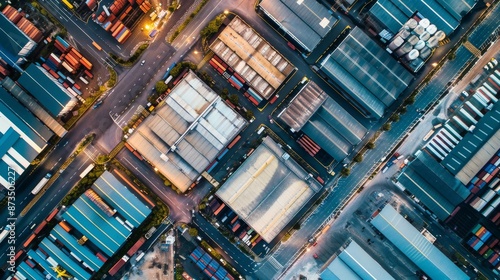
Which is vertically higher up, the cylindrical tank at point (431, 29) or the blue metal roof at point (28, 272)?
the cylindrical tank at point (431, 29)

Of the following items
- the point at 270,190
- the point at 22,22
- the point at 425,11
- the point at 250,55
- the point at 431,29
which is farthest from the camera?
the point at 270,190

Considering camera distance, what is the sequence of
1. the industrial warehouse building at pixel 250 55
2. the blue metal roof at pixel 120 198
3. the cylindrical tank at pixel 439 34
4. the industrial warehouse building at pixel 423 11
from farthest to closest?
the blue metal roof at pixel 120 198 → the industrial warehouse building at pixel 250 55 → the industrial warehouse building at pixel 423 11 → the cylindrical tank at pixel 439 34

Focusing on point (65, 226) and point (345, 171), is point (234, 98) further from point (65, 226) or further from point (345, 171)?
point (65, 226)

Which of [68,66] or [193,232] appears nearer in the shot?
[68,66]

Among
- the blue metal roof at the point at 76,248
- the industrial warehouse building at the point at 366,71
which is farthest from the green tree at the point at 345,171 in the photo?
the blue metal roof at the point at 76,248

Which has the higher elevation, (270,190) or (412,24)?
(412,24)

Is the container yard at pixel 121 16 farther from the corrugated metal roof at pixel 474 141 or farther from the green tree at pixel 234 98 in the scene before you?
the corrugated metal roof at pixel 474 141

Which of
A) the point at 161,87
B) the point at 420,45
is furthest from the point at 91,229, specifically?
the point at 420,45
